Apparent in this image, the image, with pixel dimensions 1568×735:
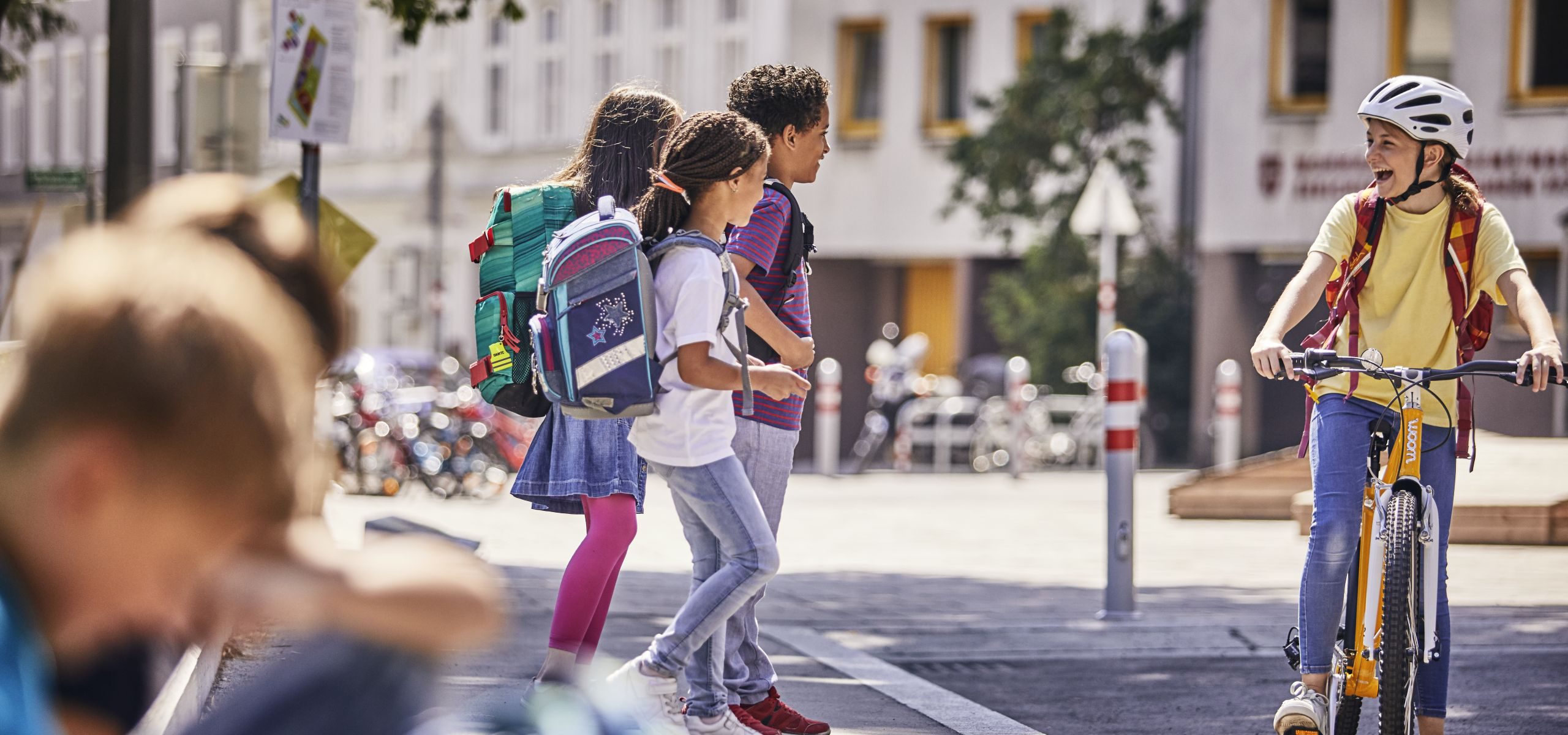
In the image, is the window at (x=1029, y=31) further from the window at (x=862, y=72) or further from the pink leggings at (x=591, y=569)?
the pink leggings at (x=591, y=569)

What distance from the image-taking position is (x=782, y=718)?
18.1 ft

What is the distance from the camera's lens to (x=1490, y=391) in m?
26.5

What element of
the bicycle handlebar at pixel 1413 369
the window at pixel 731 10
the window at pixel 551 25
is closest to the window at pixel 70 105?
the window at pixel 551 25

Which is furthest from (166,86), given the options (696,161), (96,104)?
(696,161)

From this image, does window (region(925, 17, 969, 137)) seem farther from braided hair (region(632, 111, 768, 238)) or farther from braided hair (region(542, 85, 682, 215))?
braided hair (region(632, 111, 768, 238))

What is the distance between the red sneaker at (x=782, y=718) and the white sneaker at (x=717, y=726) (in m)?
0.23

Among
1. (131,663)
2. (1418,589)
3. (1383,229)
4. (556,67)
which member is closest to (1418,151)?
(1383,229)

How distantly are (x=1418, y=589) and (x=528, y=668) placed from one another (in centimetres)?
290

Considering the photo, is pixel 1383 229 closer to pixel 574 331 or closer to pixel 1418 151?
pixel 1418 151

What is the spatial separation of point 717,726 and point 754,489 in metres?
0.61

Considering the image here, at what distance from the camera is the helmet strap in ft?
16.8

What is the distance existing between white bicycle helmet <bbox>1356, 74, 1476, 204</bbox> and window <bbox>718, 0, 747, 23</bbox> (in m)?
32.2

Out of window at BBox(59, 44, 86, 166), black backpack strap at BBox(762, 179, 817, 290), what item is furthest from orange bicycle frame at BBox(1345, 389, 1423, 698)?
window at BBox(59, 44, 86, 166)

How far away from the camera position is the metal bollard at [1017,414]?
2195 cm
